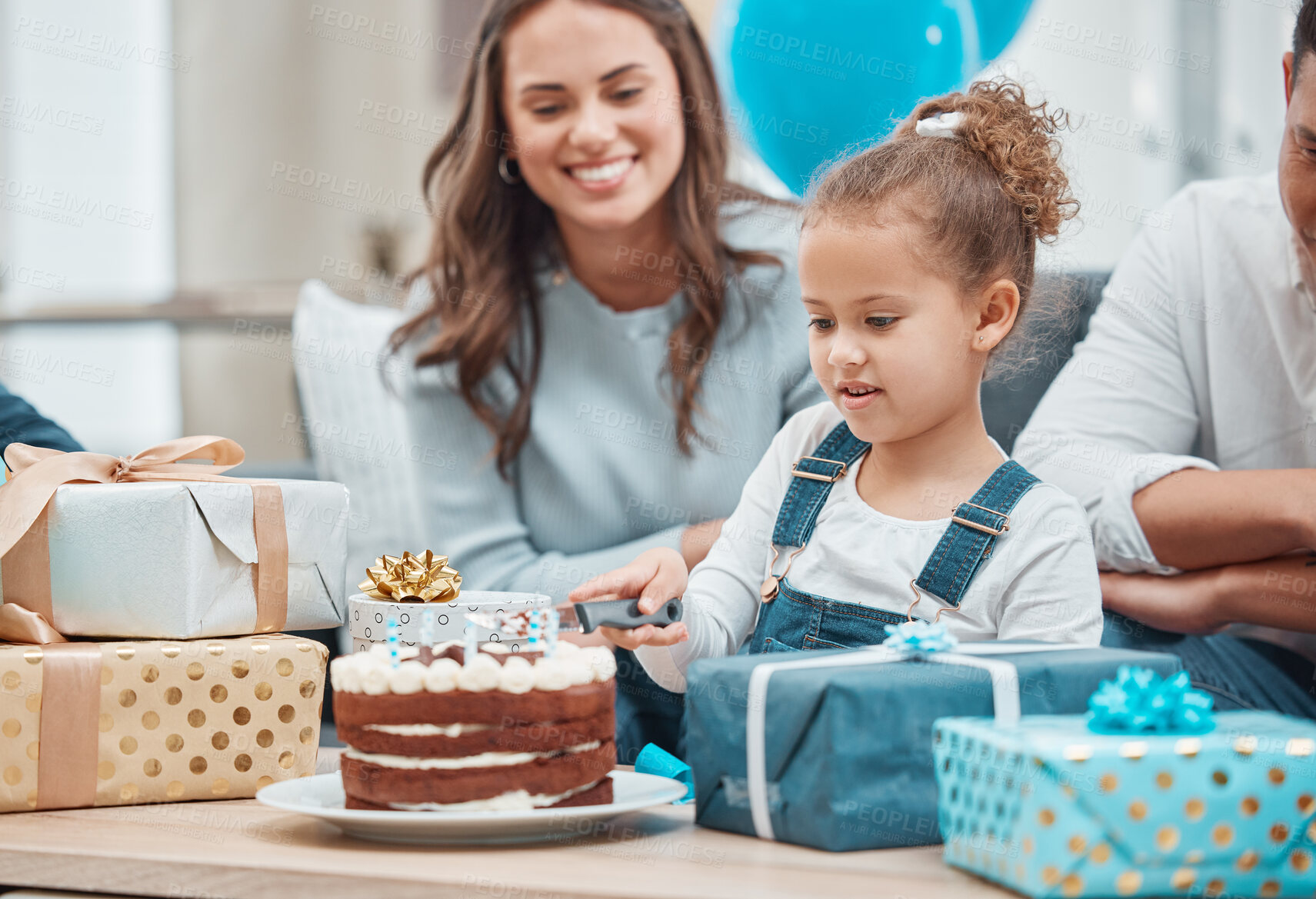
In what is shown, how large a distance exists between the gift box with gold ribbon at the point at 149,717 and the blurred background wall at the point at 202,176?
3.31 m

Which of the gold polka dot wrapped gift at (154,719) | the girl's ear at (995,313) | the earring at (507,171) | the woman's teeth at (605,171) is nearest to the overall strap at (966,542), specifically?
the girl's ear at (995,313)

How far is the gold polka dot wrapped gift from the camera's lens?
2.85 ft

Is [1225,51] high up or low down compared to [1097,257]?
up

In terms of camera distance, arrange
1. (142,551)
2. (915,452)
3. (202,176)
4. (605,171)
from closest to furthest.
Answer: (142,551) < (915,452) < (605,171) < (202,176)

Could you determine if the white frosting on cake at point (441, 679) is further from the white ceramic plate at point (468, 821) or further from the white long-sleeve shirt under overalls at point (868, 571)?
the white long-sleeve shirt under overalls at point (868, 571)

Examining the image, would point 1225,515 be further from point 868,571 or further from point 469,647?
point 469,647

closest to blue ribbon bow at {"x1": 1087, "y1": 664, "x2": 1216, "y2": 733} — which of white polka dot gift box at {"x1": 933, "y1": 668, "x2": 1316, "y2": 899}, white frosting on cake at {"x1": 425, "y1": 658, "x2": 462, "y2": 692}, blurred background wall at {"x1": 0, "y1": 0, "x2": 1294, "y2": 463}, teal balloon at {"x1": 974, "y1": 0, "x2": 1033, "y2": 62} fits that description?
white polka dot gift box at {"x1": 933, "y1": 668, "x2": 1316, "y2": 899}

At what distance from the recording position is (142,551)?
2.99 ft

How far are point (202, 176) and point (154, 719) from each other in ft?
12.9

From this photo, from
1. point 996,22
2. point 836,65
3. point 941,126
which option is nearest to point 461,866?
point 941,126

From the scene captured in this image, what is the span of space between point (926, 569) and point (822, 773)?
296 millimetres

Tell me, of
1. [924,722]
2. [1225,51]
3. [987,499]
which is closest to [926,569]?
[987,499]

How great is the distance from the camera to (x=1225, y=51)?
3.31 m

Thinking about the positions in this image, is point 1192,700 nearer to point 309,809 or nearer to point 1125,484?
point 309,809
